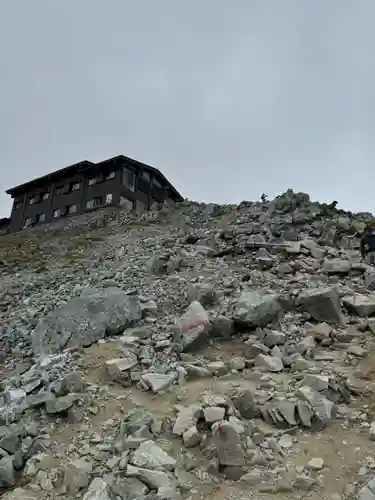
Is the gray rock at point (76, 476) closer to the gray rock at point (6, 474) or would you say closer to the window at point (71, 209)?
the gray rock at point (6, 474)


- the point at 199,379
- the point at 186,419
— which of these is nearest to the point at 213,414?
the point at 186,419

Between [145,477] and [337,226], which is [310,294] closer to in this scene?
[145,477]

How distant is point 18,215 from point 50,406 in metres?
50.4

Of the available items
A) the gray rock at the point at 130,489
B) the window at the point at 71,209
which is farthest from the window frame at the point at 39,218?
the gray rock at the point at 130,489

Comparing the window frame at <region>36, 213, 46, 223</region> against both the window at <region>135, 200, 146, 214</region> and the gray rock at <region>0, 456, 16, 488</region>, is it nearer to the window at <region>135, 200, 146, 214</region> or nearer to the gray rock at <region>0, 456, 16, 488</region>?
the window at <region>135, 200, 146, 214</region>

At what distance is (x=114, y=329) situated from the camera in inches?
461

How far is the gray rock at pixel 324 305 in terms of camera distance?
443 inches

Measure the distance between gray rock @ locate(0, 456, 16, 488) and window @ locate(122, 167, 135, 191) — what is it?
40889 millimetres

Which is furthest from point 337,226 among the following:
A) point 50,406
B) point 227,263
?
point 50,406

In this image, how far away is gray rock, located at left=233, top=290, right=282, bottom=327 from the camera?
11078mm

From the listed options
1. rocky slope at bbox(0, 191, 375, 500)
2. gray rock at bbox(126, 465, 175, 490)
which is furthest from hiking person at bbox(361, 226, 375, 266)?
gray rock at bbox(126, 465, 175, 490)

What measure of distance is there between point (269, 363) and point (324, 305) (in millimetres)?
2826

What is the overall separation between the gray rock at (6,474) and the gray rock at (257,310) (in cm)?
601

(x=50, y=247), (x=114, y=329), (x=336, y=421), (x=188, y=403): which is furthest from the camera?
(x=50, y=247)
